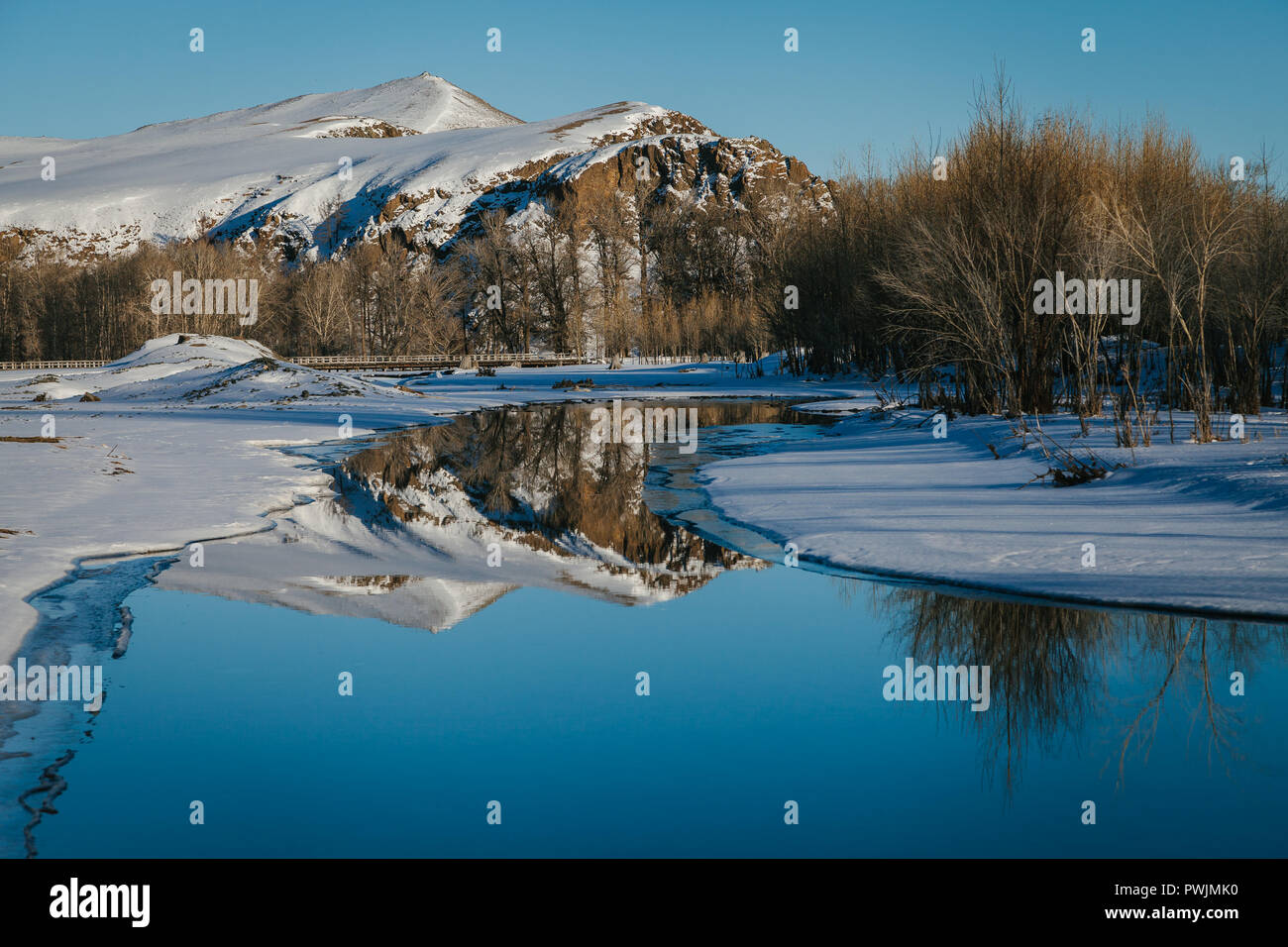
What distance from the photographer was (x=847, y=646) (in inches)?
268

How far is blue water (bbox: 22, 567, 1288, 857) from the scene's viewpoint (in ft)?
13.4

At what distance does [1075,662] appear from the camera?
628 centimetres

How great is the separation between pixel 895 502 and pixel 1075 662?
5695mm

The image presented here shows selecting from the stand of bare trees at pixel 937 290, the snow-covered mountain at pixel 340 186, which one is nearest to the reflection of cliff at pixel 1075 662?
the stand of bare trees at pixel 937 290

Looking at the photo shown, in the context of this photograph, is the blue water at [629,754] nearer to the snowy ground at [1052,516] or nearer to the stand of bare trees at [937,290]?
the snowy ground at [1052,516]

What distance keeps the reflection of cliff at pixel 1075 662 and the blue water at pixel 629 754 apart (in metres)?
0.03

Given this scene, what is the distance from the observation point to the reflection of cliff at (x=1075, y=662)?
519 cm

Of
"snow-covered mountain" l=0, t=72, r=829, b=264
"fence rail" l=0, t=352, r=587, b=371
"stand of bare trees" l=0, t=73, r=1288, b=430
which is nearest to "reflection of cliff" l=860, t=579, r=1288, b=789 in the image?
"stand of bare trees" l=0, t=73, r=1288, b=430

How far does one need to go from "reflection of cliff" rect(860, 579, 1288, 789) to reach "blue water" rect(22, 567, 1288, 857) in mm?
31

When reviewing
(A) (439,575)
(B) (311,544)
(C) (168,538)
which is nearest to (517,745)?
(A) (439,575)

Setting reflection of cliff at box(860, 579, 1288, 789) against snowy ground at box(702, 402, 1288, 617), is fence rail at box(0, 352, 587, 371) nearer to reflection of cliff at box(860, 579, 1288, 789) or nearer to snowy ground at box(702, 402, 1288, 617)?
snowy ground at box(702, 402, 1288, 617)

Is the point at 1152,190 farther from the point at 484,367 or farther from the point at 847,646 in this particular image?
the point at 484,367

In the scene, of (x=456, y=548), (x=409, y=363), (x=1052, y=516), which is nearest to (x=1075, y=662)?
(x=1052, y=516)

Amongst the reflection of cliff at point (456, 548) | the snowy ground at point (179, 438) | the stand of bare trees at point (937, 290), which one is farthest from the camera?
the stand of bare trees at point (937, 290)
